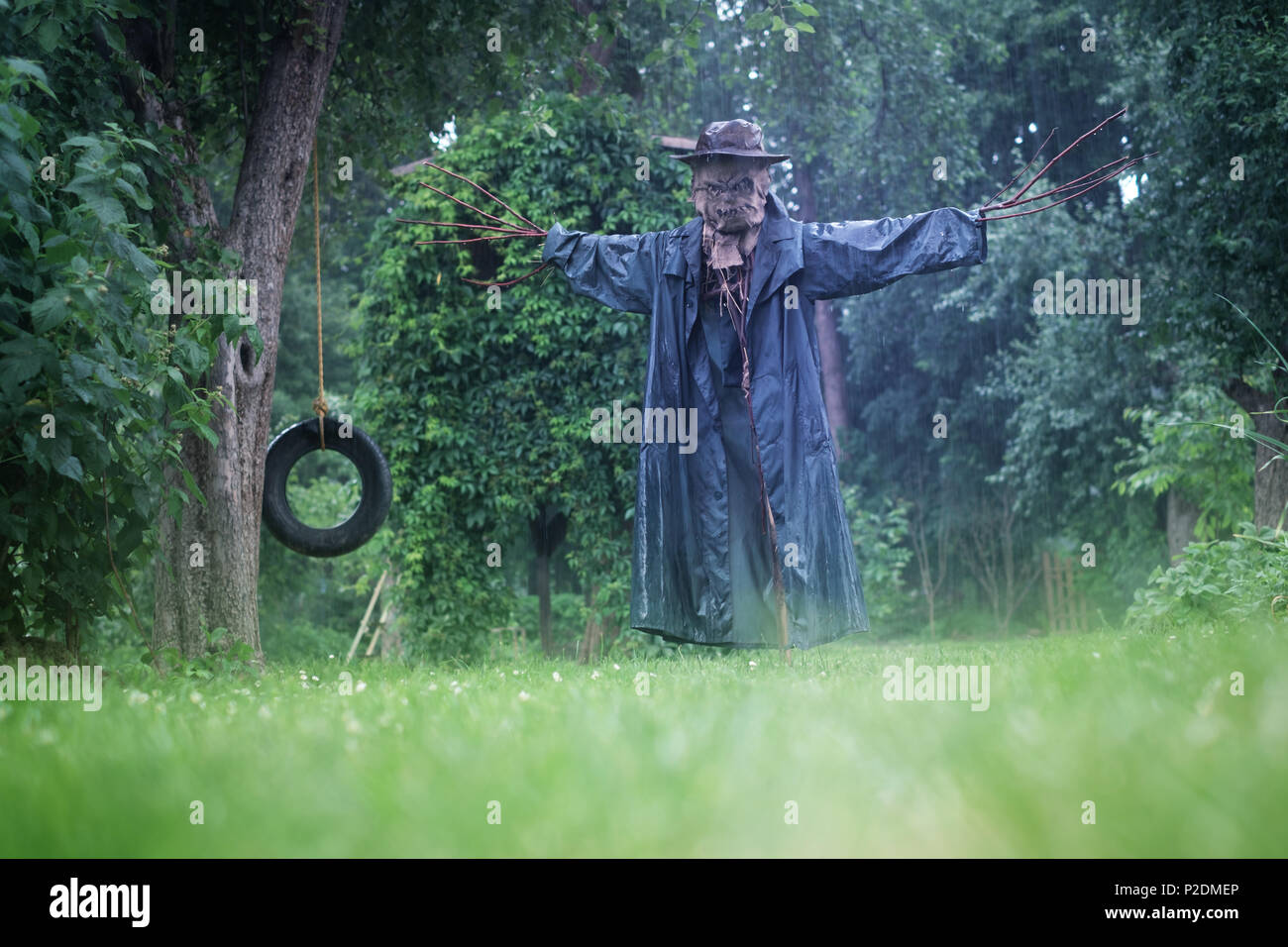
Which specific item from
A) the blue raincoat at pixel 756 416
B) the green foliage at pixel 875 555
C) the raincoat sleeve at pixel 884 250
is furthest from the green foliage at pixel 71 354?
the green foliage at pixel 875 555

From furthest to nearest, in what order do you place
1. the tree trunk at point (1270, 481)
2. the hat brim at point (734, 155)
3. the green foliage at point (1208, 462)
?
1. the green foliage at point (1208, 462)
2. the tree trunk at point (1270, 481)
3. the hat brim at point (734, 155)

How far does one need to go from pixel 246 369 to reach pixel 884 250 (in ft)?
12.1

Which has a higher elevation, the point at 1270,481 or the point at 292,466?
the point at 292,466

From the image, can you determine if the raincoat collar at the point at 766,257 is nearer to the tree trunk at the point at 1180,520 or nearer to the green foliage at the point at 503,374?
the green foliage at the point at 503,374

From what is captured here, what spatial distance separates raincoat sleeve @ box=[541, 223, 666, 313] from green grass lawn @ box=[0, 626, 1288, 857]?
136 inches

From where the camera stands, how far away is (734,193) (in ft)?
19.3

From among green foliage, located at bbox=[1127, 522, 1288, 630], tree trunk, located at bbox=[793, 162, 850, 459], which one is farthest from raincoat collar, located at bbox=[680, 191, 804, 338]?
tree trunk, located at bbox=[793, 162, 850, 459]

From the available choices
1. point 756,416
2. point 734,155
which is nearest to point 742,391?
point 756,416

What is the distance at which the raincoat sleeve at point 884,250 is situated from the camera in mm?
5414

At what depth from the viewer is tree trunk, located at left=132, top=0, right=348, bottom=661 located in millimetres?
5977

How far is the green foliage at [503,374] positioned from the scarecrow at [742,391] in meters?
3.38

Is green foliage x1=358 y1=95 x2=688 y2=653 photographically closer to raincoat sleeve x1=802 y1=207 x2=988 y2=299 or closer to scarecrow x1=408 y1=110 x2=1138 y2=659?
scarecrow x1=408 y1=110 x2=1138 y2=659

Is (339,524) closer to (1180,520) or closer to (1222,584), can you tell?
(1222,584)

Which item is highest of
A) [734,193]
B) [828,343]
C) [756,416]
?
[828,343]
